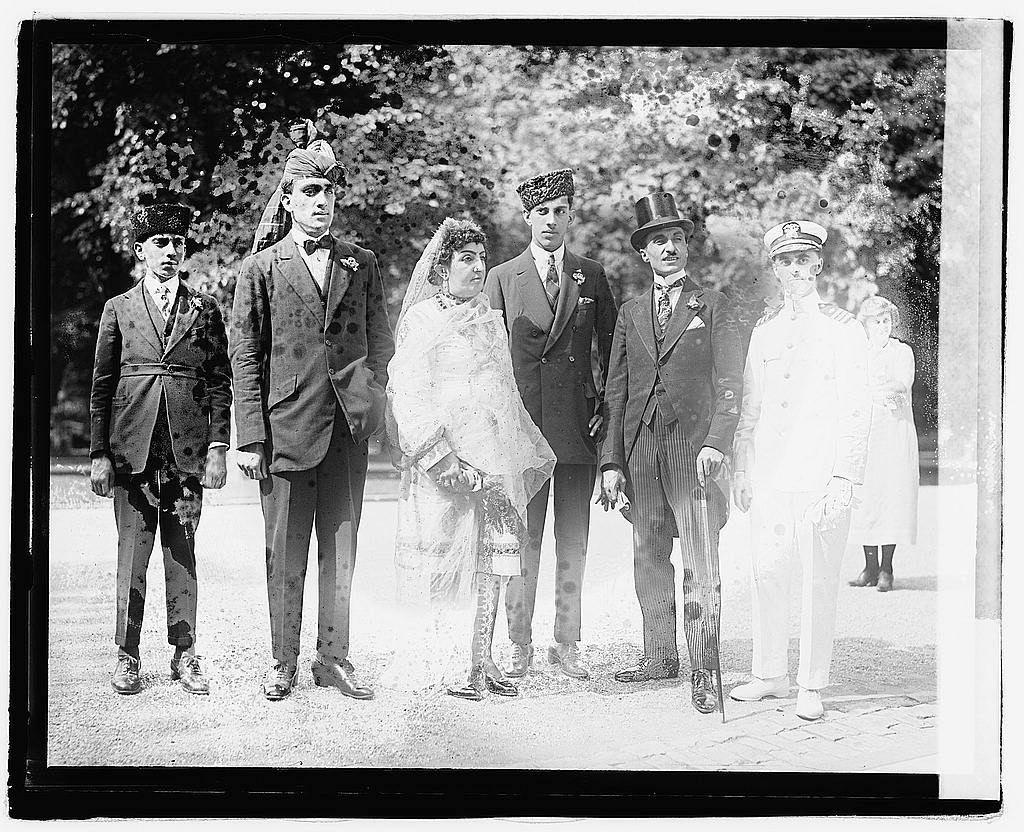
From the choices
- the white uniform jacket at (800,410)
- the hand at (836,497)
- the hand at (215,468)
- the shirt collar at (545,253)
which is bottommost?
the hand at (836,497)

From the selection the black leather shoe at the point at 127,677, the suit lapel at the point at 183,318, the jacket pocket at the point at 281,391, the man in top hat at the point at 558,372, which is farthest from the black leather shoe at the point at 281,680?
the suit lapel at the point at 183,318

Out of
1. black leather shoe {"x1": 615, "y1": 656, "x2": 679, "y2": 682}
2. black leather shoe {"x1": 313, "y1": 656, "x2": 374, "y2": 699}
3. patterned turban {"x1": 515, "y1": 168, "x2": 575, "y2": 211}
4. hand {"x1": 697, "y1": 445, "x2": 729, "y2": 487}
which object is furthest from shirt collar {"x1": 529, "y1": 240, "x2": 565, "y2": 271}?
black leather shoe {"x1": 313, "y1": 656, "x2": 374, "y2": 699}

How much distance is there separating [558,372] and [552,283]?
0.34 metres

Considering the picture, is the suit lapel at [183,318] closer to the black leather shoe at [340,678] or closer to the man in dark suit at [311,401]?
the man in dark suit at [311,401]

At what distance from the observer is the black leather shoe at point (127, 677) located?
3904mm

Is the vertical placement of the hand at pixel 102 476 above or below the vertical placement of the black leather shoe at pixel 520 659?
above

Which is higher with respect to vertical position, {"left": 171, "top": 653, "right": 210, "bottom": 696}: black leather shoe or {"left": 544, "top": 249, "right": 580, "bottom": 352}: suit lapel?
{"left": 544, "top": 249, "right": 580, "bottom": 352}: suit lapel

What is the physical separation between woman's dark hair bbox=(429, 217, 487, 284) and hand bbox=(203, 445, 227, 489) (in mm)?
1035

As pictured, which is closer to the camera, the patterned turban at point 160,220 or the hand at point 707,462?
the hand at point 707,462

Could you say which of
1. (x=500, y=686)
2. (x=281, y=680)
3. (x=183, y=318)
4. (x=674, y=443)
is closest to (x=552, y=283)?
(x=674, y=443)

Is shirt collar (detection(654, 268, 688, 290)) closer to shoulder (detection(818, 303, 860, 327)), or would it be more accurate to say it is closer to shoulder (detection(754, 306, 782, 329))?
shoulder (detection(754, 306, 782, 329))

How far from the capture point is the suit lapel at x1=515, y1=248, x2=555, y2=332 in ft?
12.5

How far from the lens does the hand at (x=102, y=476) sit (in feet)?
12.8

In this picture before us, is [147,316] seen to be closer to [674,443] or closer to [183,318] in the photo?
[183,318]
